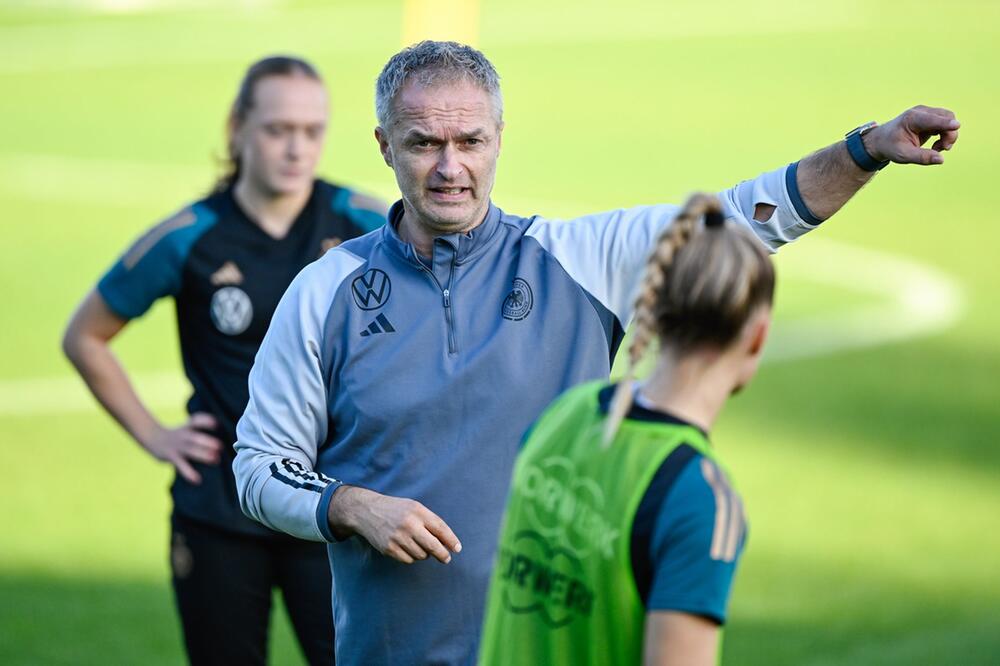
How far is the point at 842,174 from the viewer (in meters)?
4.05

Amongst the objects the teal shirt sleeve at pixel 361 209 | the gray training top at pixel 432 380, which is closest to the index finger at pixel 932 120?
the gray training top at pixel 432 380

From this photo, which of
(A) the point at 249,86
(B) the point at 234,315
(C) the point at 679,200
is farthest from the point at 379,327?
(C) the point at 679,200

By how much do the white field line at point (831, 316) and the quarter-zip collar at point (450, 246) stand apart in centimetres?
801

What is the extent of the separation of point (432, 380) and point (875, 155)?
1.19 metres

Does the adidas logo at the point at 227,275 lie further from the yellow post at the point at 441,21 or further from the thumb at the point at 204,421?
the yellow post at the point at 441,21

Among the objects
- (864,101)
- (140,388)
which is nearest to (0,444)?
(140,388)

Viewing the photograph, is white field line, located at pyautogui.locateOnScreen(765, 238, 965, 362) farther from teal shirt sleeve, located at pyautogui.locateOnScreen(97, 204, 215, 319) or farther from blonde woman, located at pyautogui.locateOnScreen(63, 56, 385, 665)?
teal shirt sleeve, located at pyautogui.locateOnScreen(97, 204, 215, 319)

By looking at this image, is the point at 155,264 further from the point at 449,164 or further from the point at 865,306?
the point at 865,306

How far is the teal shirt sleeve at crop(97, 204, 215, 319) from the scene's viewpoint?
18.9 feet

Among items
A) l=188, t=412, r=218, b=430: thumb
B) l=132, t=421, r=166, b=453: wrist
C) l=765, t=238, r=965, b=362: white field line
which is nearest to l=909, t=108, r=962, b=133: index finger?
l=188, t=412, r=218, b=430: thumb

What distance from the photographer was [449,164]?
157 inches

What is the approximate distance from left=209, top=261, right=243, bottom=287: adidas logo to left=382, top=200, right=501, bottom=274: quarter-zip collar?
5.44 feet

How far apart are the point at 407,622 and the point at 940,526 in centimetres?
636

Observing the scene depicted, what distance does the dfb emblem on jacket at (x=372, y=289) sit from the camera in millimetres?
4039
